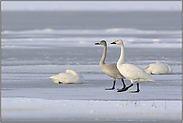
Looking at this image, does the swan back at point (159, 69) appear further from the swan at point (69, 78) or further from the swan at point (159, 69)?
the swan at point (69, 78)

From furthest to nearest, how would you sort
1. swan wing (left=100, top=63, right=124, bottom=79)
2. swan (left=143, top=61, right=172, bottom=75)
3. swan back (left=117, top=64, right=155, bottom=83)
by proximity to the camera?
1. swan (left=143, top=61, right=172, bottom=75)
2. swan wing (left=100, top=63, right=124, bottom=79)
3. swan back (left=117, top=64, right=155, bottom=83)

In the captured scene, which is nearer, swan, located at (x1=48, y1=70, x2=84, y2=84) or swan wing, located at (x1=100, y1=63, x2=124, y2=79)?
swan wing, located at (x1=100, y1=63, x2=124, y2=79)

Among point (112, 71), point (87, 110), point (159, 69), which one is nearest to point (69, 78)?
point (112, 71)

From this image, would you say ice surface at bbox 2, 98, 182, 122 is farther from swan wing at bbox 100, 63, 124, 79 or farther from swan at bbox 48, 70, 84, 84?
swan at bbox 48, 70, 84, 84

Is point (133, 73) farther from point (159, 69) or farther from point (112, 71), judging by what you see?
point (159, 69)

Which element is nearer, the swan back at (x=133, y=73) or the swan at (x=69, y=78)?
the swan back at (x=133, y=73)

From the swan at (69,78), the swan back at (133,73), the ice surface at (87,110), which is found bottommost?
the ice surface at (87,110)

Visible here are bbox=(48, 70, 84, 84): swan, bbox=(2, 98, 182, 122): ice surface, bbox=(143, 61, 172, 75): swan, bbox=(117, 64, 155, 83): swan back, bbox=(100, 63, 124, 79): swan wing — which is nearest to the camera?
bbox=(2, 98, 182, 122): ice surface

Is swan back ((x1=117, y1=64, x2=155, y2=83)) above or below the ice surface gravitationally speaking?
above

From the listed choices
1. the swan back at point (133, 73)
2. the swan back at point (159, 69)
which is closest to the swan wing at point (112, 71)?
the swan back at point (133, 73)

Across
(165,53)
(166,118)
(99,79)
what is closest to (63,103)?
(166,118)

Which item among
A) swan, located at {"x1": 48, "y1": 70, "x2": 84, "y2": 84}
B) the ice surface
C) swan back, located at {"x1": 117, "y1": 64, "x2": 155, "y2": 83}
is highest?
swan back, located at {"x1": 117, "y1": 64, "x2": 155, "y2": 83}

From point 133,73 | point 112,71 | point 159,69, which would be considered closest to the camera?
point 133,73

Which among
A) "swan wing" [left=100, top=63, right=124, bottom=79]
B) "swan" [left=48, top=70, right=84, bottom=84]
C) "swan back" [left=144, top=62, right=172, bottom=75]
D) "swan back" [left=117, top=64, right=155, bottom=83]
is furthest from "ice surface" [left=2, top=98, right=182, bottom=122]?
"swan back" [left=144, top=62, right=172, bottom=75]
